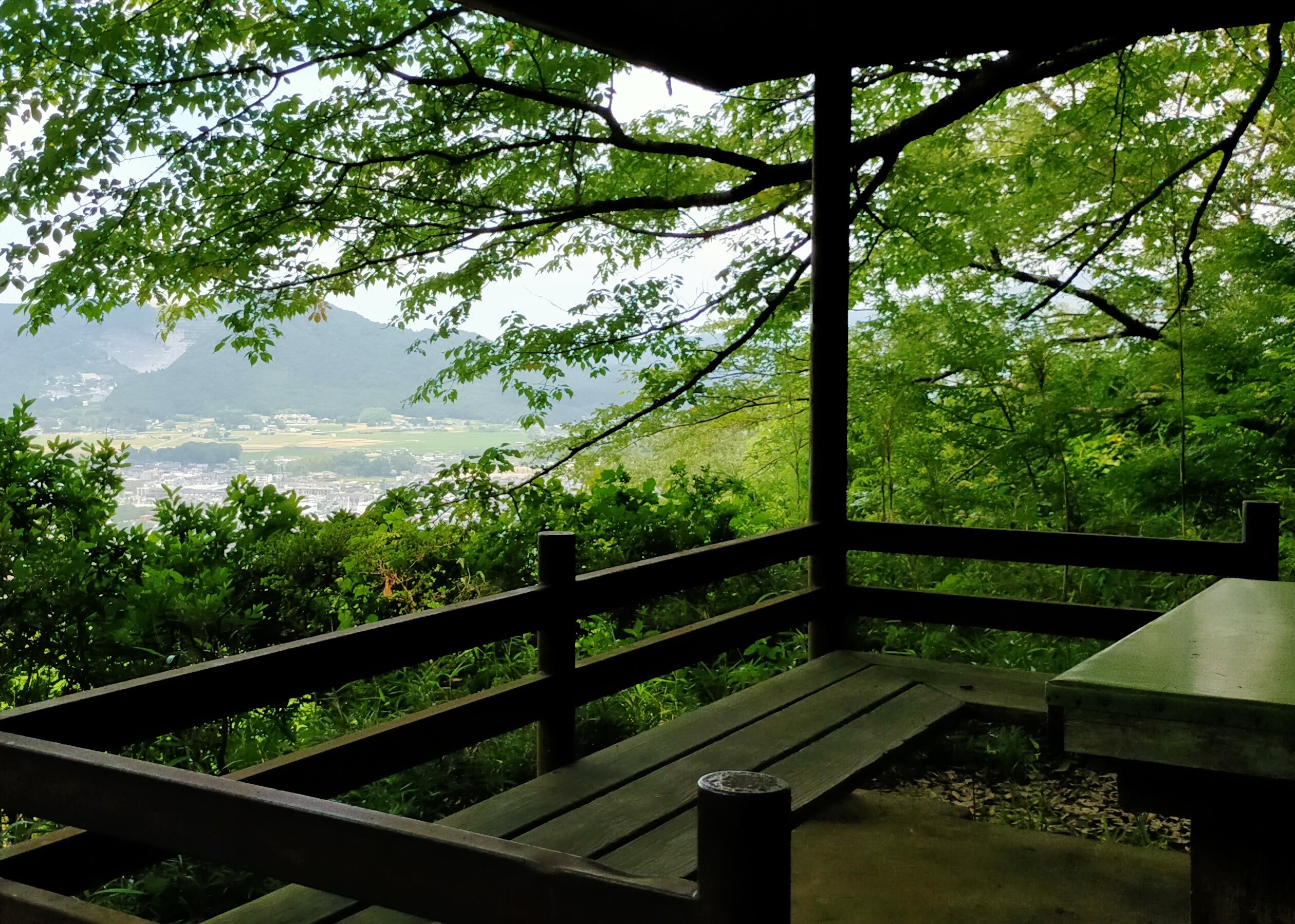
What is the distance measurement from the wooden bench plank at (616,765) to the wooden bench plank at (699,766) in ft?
0.12

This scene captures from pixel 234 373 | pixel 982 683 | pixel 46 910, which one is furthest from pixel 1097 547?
pixel 234 373

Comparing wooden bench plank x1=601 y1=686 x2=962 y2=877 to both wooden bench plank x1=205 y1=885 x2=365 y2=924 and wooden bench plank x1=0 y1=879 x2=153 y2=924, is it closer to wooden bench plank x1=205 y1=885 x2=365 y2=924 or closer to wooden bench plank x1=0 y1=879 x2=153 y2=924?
wooden bench plank x1=205 y1=885 x2=365 y2=924

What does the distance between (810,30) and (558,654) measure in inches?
100

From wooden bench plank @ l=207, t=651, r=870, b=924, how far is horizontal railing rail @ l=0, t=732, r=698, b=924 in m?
0.62

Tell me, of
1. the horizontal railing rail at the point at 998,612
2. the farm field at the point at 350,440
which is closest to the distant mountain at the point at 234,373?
the farm field at the point at 350,440

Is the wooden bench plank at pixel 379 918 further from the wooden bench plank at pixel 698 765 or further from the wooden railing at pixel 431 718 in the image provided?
the wooden railing at pixel 431 718

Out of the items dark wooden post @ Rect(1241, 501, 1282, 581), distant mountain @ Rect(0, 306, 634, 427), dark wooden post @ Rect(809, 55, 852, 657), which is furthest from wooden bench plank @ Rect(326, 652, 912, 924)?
distant mountain @ Rect(0, 306, 634, 427)

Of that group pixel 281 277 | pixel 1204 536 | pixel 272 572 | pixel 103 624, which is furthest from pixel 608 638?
pixel 1204 536

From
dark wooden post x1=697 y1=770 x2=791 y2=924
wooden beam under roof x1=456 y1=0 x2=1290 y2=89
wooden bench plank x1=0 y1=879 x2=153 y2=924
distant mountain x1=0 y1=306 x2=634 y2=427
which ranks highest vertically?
wooden beam under roof x1=456 y1=0 x2=1290 y2=89

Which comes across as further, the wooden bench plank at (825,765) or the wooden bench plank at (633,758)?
the wooden bench plank at (633,758)

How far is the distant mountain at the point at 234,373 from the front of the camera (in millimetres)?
6539

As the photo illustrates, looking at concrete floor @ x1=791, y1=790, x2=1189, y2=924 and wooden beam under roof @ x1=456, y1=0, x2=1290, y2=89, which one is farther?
wooden beam under roof @ x1=456, y1=0, x2=1290, y2=89

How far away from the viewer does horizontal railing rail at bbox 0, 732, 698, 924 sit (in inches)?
38.8

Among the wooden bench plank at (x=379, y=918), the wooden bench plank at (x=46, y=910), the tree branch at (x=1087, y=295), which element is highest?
the tree branch at (x=1087, y=295)
